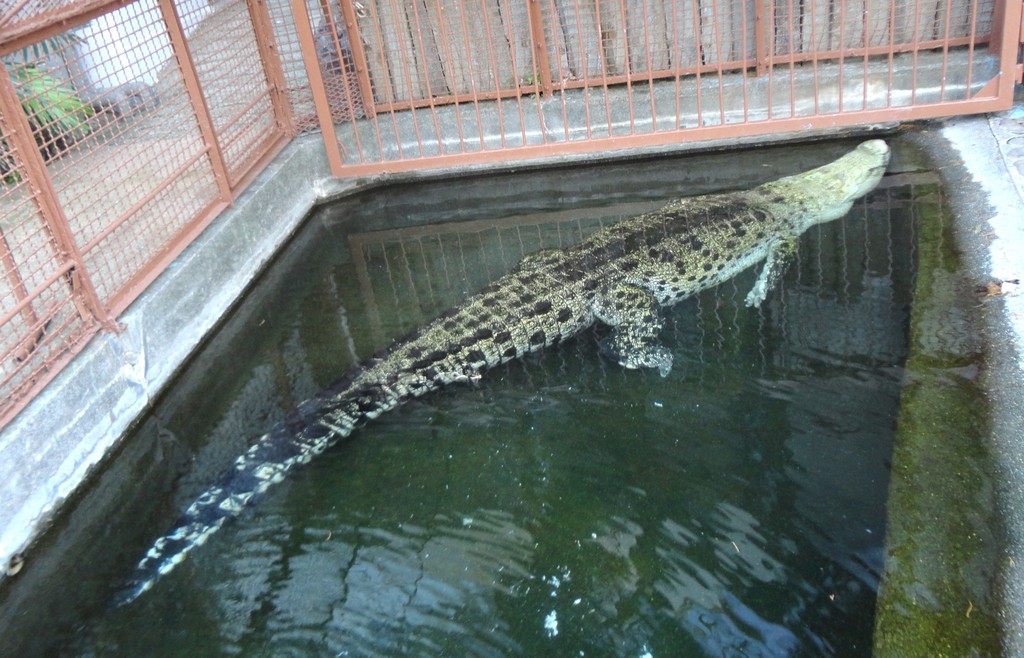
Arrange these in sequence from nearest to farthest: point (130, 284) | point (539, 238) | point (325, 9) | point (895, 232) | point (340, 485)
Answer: point (340, 485) → point (130, 284) → point (895, 232) → point (539, 238) → point (325, 9)

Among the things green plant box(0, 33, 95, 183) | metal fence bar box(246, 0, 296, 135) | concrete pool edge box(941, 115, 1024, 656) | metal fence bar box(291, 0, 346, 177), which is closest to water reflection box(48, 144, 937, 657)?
concrete pool edge box(941, 115, 1024, 656)

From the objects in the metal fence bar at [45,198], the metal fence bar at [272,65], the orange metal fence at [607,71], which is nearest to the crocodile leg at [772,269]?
the orange metal fence at [607,71]

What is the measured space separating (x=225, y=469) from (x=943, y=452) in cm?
290

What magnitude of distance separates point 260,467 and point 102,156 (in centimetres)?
245

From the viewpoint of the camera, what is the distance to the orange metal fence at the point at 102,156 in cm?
364

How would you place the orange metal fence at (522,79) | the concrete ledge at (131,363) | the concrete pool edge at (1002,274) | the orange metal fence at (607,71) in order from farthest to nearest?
the orange metal fence at (607,71) → the orange metal fence at (522,79) → the concrete ledge at (131,363) → the concrete pool edge at (1002,274)

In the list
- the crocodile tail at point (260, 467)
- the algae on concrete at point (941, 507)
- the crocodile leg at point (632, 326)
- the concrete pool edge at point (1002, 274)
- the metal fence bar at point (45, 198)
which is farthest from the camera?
the crocodile leg at point (632, 326)

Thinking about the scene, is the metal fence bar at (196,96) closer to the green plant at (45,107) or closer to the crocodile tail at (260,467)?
the green plant at (45,107)

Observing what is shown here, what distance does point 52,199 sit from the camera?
3.70 meters

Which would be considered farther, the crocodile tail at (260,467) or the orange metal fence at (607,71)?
the orange metal fence at (607,71)

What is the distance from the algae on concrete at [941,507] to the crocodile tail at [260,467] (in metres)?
2.23

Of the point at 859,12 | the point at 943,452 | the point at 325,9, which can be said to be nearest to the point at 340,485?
the point at 943,452

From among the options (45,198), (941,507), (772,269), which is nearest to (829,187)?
(772,269)

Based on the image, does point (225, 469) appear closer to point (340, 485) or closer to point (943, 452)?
point (340, 485)
